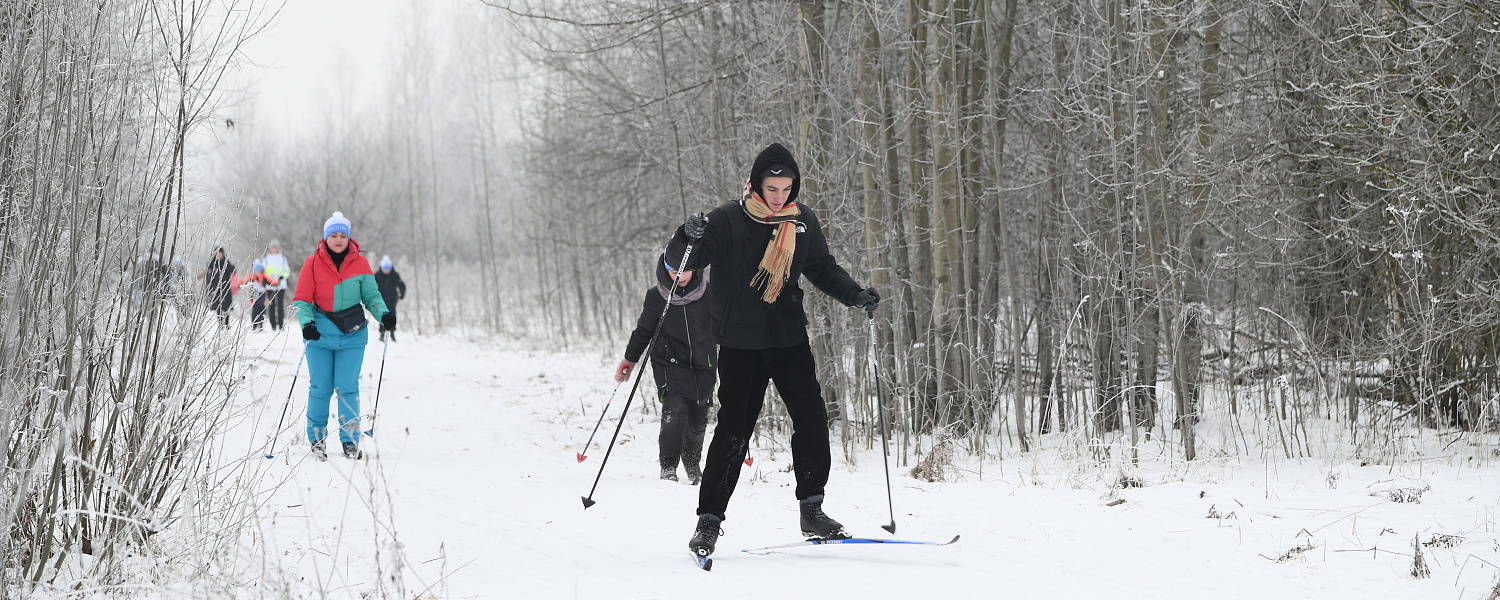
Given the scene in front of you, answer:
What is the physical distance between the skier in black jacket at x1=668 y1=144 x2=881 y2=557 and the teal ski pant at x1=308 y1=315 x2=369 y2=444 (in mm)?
4108

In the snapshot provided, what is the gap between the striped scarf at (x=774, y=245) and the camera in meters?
4.80

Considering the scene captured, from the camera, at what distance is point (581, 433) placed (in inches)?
435

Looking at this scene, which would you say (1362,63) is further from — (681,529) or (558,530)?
(558,530)

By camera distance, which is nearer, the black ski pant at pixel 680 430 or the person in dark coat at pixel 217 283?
the person in dark coat at pixel 217 283

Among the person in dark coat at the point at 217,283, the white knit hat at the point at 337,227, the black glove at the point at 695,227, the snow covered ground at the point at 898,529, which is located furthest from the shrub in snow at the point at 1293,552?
the white knit hat at the point at 337,227

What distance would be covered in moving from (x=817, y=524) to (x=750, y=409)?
635 mm

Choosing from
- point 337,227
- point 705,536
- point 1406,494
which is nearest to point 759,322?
point 705,536

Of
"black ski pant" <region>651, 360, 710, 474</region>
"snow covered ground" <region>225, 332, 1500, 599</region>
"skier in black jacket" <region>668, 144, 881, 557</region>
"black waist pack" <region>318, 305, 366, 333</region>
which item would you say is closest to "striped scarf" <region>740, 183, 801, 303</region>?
"skier in black jacket" <region>668, 144, 881, 557</region>

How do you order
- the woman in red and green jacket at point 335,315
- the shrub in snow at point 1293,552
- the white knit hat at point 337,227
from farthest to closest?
the white knit hat at point 337,227 < the woman in red and green jacket at point 335,315 < the shrub in snow at point 1293,552

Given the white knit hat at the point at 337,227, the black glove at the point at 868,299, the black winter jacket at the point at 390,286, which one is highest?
the black winter jacket at the point at 390,286

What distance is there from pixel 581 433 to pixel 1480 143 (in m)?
8.00

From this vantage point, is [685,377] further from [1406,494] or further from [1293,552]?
Answer: [1406,494]

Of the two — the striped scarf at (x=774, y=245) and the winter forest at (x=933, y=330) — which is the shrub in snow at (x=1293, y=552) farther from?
the striped scarf at (x=774, y=245)

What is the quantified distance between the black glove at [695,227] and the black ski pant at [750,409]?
0.57 metres
